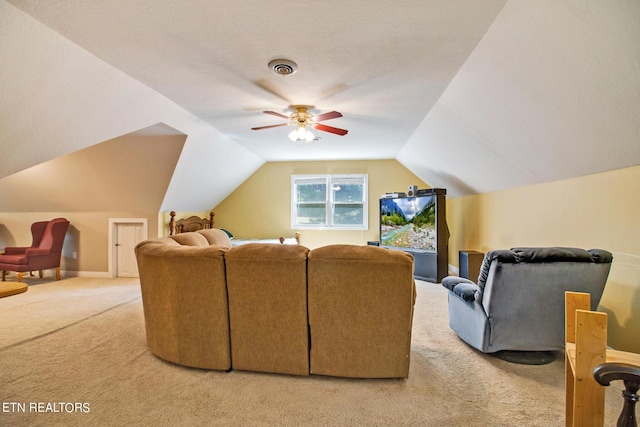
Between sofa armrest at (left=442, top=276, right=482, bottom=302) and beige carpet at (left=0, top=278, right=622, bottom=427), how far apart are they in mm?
482

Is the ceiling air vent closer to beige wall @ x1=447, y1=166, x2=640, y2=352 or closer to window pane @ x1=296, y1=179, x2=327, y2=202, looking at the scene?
beige wall @ x1=447, y1=166, x2=640, y2=352

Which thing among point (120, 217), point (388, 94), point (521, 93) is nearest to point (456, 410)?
point (521, 93)

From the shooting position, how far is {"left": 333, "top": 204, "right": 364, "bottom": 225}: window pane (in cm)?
689

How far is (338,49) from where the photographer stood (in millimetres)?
2318

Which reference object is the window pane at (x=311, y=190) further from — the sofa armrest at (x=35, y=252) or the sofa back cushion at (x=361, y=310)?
the sofa back cushion at (x=361, y=310)

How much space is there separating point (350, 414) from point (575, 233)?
2.71 meters

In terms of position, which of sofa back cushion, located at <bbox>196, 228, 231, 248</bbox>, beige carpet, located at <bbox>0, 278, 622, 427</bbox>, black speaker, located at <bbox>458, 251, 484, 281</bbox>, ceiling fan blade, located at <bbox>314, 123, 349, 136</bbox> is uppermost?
ceiling fan blade, located at <bbox>314, 123, 349, 136</bbox>

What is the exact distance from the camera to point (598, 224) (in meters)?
2.57

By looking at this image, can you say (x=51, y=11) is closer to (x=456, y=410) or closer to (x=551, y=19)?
(x=551, y=19)

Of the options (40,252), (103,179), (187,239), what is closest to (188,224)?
(103,179)

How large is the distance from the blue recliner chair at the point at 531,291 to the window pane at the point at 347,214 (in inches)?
179

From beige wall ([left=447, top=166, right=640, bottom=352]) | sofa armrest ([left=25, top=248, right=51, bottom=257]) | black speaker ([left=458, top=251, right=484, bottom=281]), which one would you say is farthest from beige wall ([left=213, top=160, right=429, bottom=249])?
sofa armrest ([left=25, top=248, right=51, bottom=257])

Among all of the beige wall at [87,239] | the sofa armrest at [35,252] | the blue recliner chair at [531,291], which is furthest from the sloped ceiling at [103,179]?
the blue recliner chair at [531,291]

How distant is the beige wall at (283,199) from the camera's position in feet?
22.2
